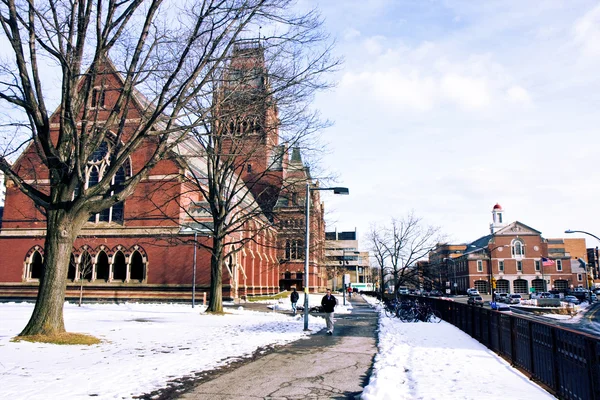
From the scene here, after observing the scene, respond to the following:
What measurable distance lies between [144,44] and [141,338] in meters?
8.35

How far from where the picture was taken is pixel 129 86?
12836 millimetres

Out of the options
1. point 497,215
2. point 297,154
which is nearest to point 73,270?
point 297,154

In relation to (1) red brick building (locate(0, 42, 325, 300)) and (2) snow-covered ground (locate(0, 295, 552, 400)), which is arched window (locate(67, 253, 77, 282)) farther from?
(2) snow-covered ground (locate(0, 295, 552, 400))

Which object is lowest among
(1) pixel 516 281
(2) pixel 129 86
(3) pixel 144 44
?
(1) pixel 516 281

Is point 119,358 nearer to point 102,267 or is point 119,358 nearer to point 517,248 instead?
point 102,267

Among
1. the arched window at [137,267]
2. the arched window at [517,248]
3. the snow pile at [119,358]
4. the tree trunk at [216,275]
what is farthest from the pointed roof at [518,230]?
the snow pile at [119,358]

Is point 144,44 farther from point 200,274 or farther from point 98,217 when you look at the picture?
point 98,217

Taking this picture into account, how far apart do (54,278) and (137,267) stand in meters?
29.0

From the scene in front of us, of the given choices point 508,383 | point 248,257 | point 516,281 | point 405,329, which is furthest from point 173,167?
point 516,281

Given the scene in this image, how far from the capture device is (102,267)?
4100 cm

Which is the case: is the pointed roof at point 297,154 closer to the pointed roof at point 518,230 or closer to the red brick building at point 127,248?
the red brick building at point 127,248

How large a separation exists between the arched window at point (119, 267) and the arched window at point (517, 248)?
6784 cm

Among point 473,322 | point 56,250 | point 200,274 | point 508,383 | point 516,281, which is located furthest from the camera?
point 516,281

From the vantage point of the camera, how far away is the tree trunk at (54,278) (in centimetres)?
1220
